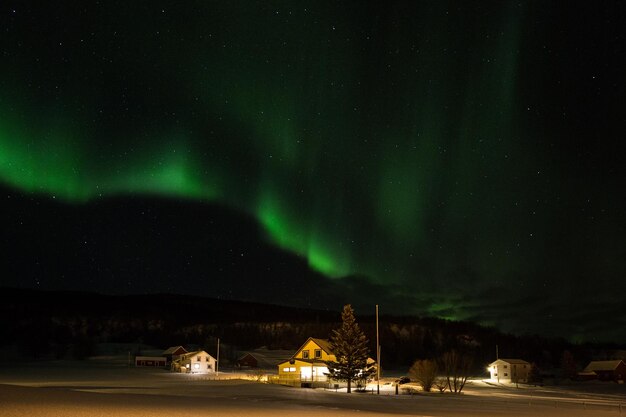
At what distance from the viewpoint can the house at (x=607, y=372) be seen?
100688 millimetres

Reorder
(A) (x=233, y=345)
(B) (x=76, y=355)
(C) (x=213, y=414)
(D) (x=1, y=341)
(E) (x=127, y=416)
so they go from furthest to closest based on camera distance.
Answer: (A) (x=233, y=345)
(D) (x=1, y=341)
(B) (x=76, y=355)
(C) (x=213, y=414)
(E) (x=127, y=416)

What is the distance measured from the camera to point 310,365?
238ft

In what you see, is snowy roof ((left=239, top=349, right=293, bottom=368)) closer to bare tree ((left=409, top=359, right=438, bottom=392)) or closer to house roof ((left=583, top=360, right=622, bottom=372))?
house roof ((left=583, top=360, right=622, bottom=372))

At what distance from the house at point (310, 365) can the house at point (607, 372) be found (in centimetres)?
5296

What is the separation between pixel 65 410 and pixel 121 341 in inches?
6764

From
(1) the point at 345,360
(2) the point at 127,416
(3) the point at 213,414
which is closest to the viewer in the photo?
(2) the point at 127,416

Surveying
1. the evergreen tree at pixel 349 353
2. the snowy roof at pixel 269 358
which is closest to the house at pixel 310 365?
the evergreen tree at pixel 349 353

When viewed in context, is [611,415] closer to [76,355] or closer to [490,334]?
[76,355]

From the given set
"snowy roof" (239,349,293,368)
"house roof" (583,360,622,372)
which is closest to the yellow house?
"snowy roof" (239,349,293,368)

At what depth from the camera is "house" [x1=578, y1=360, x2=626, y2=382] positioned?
3964 inches

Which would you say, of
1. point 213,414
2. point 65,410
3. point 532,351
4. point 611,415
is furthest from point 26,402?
point 532,351

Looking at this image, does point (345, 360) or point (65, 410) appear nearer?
point (65, 410)

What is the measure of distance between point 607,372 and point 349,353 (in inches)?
2636

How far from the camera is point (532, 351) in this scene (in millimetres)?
160625
